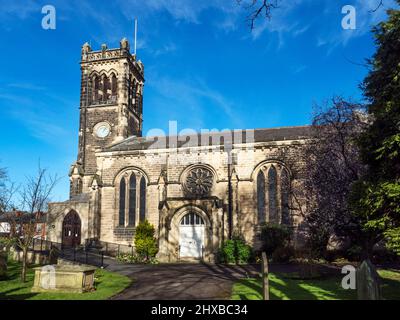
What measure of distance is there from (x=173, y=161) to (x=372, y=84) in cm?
1823

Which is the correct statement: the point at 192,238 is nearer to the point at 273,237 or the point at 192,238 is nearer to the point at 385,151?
the point at 273,237

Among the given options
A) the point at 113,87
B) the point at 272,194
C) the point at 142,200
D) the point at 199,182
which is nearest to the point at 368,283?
the point at 272,194

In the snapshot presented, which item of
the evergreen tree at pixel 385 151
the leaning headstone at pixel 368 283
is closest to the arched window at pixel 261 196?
the evergreen tree at pixel 385 151

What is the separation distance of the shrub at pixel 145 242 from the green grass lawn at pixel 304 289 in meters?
12.1

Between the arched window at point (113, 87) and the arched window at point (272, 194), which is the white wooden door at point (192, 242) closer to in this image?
the arched window at point (272, 194)

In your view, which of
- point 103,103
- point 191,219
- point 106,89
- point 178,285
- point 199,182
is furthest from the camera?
point 106,89

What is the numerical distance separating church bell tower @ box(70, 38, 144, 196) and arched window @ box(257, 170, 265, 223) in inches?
567

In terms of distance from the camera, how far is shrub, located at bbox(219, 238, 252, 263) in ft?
78.6

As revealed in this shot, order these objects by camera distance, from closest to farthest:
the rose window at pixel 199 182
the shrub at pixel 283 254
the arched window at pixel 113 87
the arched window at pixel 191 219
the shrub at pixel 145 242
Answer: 1. the shrub at pixel 283 254
2. the shrub at pixel 145 242
3. the arched window at pixel 191 219
4. the rose window at pixel 199 182
5. the arched window at pixel 113 87

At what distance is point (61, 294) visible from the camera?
506 inches

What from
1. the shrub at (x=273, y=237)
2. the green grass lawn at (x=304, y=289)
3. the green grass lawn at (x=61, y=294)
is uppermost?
the shrub at (x=273, y=237)

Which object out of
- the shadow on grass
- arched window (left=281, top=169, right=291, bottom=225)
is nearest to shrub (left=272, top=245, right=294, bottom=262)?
arched window (left=281, top=169, right=291, bottom=225)

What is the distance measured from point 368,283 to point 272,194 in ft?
62.9

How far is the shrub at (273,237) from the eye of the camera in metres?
24.7
